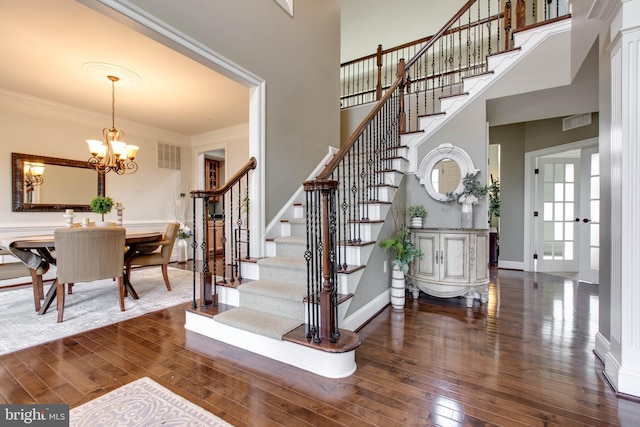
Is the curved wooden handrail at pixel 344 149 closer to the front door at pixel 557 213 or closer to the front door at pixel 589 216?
the front door at pixel 589 216

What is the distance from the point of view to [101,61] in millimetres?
3312

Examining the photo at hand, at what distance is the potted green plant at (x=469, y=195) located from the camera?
344 centimetres

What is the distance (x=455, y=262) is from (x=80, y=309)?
428 cm

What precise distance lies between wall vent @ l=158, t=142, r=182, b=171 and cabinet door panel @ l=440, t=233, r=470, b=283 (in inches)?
226

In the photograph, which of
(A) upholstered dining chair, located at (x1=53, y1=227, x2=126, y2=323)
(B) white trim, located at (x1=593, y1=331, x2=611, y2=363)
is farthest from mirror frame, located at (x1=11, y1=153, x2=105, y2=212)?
(B) white trim, located at (x1=593, y1=331, x2=611, y2=363)

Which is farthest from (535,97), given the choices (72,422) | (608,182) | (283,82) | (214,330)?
(72,422)

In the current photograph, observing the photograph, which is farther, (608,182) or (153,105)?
(153,105)

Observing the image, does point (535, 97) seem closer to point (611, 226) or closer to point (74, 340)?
point (611, 226)

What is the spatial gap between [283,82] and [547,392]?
3.77 m

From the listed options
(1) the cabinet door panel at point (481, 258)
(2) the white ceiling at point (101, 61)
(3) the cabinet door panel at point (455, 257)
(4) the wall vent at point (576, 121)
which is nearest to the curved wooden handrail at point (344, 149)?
(3) the cabinet door panel at point (455, 257)

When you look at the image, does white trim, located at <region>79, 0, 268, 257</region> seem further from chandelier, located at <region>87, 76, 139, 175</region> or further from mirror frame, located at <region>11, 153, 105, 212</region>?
mirror frame, located at <region>11, 153, 105, 212</region>

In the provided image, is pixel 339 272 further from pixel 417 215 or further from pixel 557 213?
pixel 557 213

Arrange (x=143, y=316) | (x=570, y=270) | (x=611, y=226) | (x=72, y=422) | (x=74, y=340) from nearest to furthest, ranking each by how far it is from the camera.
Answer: (x=72, y=422), (x=611, y=226), (x=74, y=340), (x=143, y=316), (x=570, y=270)

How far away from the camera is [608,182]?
199 centimetres
